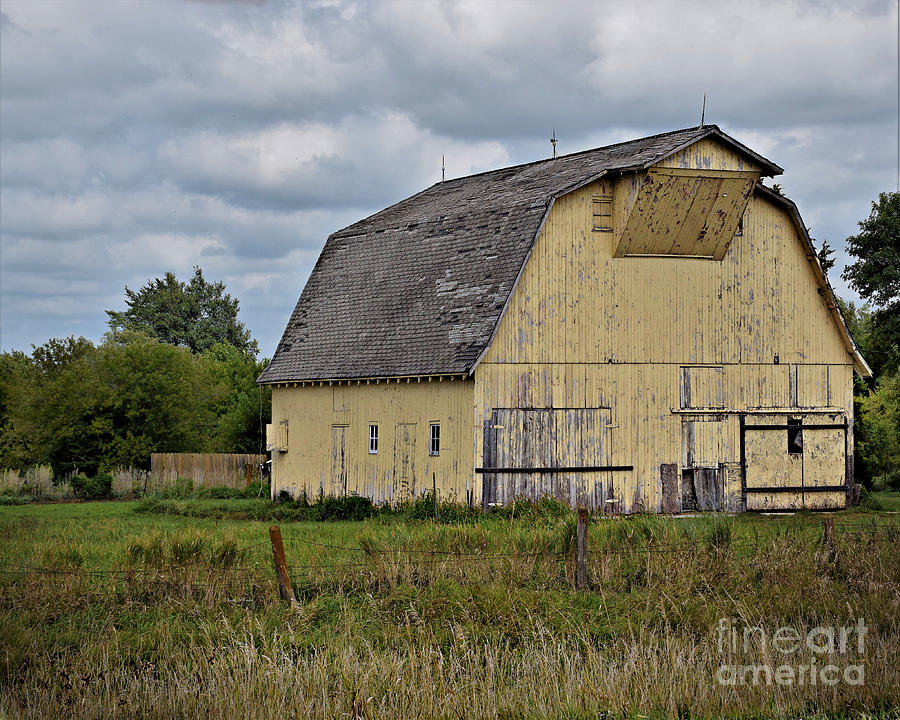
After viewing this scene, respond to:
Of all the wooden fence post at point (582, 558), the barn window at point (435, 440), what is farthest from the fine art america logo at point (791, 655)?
the barn window at point (435, 440)

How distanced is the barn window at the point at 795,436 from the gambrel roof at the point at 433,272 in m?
6.02

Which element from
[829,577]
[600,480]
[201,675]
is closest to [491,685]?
[201,675]

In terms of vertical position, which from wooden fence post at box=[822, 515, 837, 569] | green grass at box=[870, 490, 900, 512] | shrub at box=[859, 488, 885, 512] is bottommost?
green grass at box=[870, 490, 900, 512]

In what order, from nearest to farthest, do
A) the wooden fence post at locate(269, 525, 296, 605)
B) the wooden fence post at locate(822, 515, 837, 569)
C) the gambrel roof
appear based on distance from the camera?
the wooden fence post at locate(269, 525, 296, 605), the wooden fence post at locate(822, 515, 837, 569), the gambrel roof

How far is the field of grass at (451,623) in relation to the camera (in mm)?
10094

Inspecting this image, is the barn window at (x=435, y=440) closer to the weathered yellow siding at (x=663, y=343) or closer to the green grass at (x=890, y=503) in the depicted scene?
the weathered yellow siding at (x=663, y=343)

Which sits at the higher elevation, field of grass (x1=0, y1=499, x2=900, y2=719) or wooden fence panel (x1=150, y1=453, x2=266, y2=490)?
wooden fence panel (x1=150, y1=453, x2=266, y2=490)

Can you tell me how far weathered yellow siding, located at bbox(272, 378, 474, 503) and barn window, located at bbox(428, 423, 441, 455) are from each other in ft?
0.33

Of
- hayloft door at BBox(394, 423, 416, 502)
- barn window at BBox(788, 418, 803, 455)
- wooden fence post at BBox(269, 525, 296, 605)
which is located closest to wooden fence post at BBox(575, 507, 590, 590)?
wooden fence post at BBox(269, 525, 296, 605)

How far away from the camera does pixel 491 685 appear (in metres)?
10.3

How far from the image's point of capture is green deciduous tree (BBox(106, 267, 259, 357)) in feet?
264

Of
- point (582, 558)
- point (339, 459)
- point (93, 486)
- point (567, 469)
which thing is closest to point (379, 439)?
point (339, 459)

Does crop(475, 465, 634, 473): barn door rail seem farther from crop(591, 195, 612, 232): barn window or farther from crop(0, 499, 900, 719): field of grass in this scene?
crop(0, 499, 900, 719): field of grass

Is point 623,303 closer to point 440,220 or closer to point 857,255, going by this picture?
point 440,220
